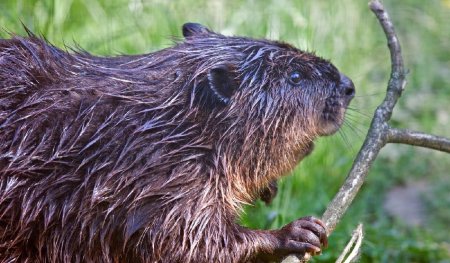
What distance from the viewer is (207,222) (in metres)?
3.16

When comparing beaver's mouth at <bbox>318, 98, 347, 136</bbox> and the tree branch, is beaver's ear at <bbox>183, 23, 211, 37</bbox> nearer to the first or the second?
beaver's mouth at <bbox>318, 98, 347, 136</bbox>

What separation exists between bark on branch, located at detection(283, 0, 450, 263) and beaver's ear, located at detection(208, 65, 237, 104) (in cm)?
60

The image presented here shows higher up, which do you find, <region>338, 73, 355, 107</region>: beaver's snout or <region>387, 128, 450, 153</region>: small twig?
<region>338, 73, 355, 107</region>: beaver's snout

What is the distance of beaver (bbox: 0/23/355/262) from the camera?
314 centimetres

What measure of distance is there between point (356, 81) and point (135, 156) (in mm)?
3315

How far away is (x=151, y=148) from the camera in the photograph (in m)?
3.21

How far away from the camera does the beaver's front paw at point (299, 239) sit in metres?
3.26

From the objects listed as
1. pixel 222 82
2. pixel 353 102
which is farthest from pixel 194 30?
pixel 353 102

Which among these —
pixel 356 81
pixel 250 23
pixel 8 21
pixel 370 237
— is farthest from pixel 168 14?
pixel 370 237

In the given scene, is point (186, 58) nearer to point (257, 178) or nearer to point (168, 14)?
point (257, 178)

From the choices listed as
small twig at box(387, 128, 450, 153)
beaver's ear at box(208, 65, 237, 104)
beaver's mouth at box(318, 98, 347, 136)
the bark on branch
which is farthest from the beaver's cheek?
beaver's ear at box(208, 65, 237, 104)

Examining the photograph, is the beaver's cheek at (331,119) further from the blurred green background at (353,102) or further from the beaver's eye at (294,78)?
the blurred green background at (353,102)

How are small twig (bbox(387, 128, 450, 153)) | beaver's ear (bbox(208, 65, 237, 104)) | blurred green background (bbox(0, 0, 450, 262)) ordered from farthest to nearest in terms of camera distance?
blurred green background (bbox(0, 0, 450, 262)) → small twig (bbox(387, 128, 450, 153)) → beaver's ear (bbox(208, 65, 237, 104))

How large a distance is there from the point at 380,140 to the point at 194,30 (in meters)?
0.94
